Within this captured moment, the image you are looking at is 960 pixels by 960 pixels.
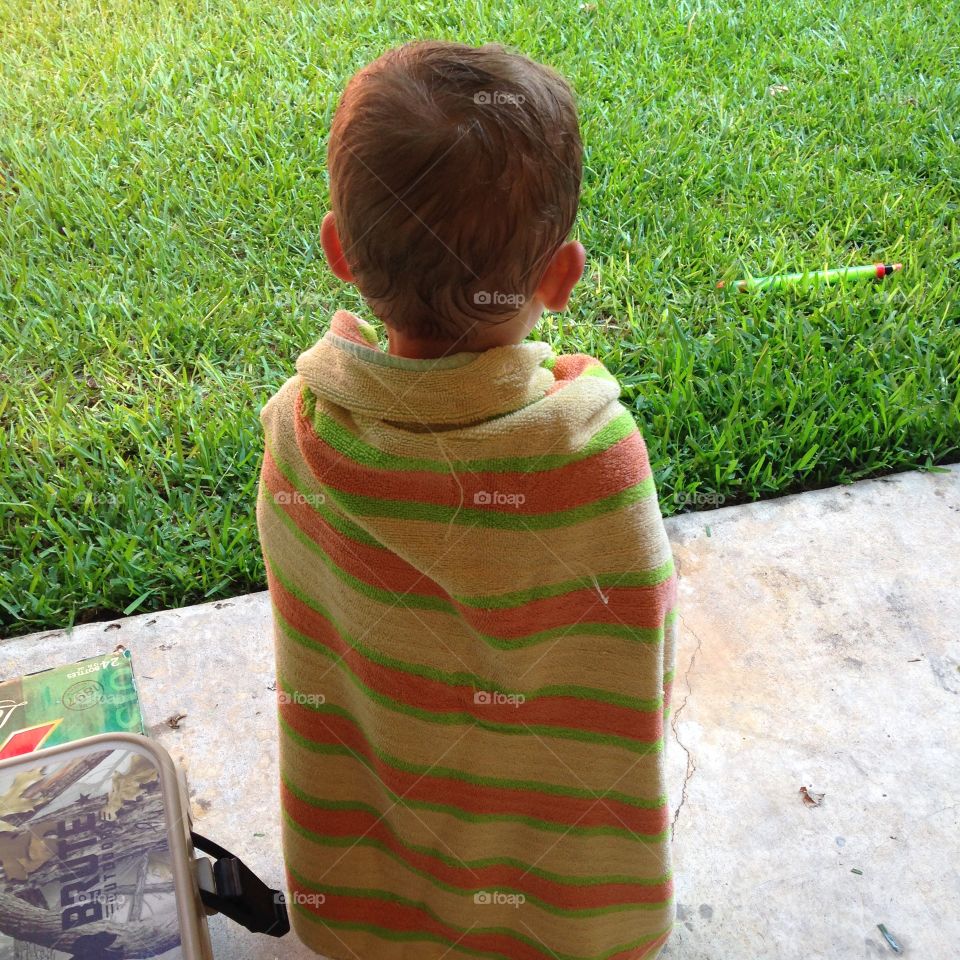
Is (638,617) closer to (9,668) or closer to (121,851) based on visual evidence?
(121,851)

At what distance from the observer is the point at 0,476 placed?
102 inches

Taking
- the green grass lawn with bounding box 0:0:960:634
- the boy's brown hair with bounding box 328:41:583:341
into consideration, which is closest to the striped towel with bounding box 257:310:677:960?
the boy's brown hair with bounding box 328:41:583:341

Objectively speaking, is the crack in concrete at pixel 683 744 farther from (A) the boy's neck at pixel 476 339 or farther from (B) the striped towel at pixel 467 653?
(A) the boy's neck at pixel 476 339

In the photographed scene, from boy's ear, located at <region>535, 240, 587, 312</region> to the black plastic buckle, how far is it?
91cm

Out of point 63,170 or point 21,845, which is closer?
point 21,845

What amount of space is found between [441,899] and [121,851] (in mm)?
578

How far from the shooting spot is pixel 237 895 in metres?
1.46

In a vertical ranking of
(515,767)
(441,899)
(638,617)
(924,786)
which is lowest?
(924,786)

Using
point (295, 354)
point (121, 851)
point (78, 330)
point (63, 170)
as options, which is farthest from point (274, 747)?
point (63, 170)

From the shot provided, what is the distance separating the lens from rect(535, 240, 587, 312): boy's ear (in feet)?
3.70

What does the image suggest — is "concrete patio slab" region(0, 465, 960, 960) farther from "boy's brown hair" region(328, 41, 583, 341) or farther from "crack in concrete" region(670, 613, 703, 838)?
"boy's brown hair" region(328, 41, 583, 341)

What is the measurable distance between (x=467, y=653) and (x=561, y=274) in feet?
1.72

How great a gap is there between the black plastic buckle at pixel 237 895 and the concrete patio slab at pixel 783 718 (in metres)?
0.33

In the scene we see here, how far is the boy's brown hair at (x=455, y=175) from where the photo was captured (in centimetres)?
101
